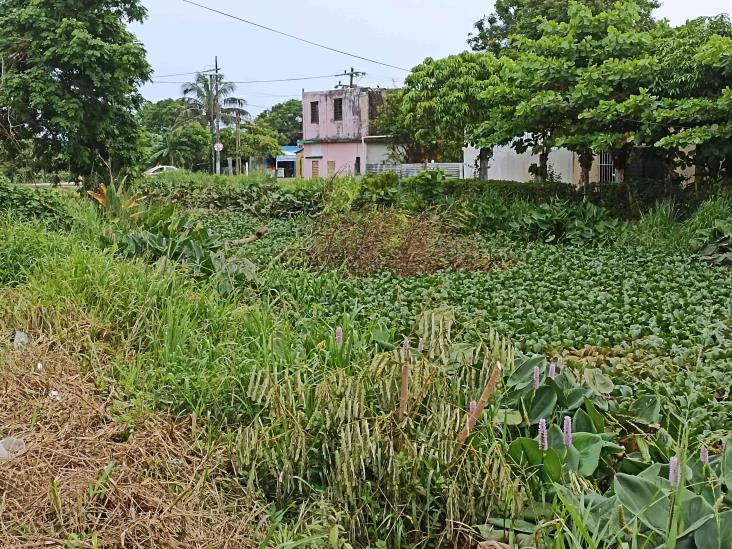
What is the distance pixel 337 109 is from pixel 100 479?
30170mm

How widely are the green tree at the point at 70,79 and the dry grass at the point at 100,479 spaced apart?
8.83 metres

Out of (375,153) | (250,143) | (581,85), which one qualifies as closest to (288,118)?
(250,143)

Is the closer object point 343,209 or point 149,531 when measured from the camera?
point 149,531

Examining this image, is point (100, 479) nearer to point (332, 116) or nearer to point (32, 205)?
point (32, 205)

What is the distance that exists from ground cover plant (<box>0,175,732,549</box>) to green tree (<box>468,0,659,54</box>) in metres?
13.6

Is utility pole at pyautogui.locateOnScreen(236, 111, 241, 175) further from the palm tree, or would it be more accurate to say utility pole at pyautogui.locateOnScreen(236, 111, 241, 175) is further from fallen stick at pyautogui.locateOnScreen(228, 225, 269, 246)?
fallen stick at pyautogui.locateOnScreen(228, 225, 269, 246)

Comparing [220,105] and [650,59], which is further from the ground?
[220,105]

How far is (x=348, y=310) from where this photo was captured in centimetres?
430

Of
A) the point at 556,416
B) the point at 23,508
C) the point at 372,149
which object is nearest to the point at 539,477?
the point at 556,416

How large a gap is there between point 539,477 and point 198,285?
2.81 m

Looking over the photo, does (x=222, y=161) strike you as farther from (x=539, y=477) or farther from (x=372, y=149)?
(x=539, y=477)

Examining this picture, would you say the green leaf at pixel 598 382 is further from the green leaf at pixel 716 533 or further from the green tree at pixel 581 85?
the green tree at pixel 581 85

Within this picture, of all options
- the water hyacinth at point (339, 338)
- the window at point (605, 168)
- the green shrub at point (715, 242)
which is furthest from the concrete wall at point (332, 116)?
the water hyacinth at point (339, 338)

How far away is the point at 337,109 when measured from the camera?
31.4 metres
